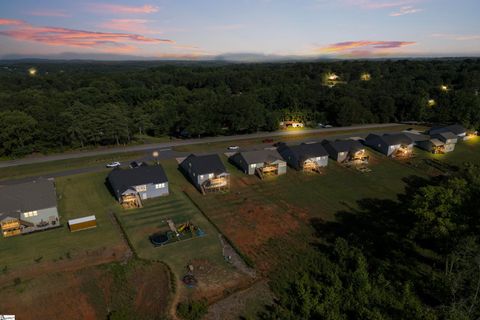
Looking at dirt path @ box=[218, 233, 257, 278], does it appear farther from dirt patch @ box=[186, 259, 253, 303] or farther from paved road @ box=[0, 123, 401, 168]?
paved road @ box=[0, 123, 401, 168]

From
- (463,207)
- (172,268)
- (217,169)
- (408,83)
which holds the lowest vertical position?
(172,268)

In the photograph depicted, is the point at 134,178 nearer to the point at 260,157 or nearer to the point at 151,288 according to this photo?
the point at 151,288

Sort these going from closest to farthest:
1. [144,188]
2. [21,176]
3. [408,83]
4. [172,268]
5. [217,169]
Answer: [172,268] < [144,188] < [217,169] < [21,176] < [408,83]

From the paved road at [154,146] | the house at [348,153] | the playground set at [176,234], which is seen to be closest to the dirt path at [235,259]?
the playground set at [176,234]

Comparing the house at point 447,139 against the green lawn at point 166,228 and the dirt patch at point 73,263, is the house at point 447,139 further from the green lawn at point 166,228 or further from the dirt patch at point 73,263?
the dirt patch at point 73,263

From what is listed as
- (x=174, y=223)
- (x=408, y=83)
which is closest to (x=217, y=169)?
(x=174, y=223)

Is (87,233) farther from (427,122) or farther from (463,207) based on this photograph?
(427,122)

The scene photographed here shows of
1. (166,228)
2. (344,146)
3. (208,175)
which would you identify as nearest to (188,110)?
(208,175)
